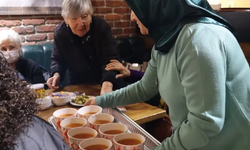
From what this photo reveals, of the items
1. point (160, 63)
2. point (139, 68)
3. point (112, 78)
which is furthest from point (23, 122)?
point (139, 68)

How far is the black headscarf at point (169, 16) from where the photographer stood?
0.79 meters

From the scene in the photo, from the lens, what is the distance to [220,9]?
2.83 m

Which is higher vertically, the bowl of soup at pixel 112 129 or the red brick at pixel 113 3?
the red brick at pixel 113 3

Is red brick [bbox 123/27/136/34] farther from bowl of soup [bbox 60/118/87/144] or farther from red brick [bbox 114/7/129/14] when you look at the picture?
bowl of soup [bbox 60/118/87/144]

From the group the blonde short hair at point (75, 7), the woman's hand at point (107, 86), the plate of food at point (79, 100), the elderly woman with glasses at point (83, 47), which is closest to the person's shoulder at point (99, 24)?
the elderly woman with glasses at point (83, 47)

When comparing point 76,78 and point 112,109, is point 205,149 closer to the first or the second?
point 112,109

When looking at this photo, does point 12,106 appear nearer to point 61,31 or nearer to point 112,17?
point 61,31

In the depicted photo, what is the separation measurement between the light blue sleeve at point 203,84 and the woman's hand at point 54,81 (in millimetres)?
1253

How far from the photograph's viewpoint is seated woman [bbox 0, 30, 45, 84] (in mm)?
2055

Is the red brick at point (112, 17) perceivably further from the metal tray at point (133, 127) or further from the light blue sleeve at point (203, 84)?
the light blue sleeve at point (203, 84)

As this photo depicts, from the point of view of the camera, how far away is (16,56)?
6.88 ft

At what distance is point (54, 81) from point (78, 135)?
95 cm

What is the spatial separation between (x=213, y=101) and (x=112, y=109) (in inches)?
25.5

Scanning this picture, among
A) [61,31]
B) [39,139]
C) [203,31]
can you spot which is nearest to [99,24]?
[61,31]
